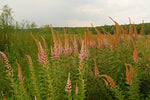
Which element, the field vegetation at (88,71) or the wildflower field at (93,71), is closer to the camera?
the field vegetation at (88,71)

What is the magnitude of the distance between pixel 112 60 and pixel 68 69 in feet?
3.43

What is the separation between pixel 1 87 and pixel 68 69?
2318 millimetres

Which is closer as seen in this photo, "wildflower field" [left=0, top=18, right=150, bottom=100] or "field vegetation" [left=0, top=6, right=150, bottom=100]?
"field vegetation" [left=0, top=6, right=150, bottom=100]

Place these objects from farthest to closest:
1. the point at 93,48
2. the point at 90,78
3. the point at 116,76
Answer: the point at 93,48 < the point at 116,76 < the point at 90,78

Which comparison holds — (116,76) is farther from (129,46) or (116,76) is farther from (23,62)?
(23,62)

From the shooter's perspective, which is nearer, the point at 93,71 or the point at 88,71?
the point at 88,71

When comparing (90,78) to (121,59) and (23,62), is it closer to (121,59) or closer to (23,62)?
(121,59)

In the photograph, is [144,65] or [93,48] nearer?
[144,65]

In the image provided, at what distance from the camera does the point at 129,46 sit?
383 centimetres

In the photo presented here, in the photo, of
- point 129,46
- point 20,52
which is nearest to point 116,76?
point 129,46

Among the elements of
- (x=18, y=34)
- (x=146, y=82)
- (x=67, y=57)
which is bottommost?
(x=146, y=82)

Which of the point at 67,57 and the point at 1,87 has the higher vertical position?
the point at 67,57

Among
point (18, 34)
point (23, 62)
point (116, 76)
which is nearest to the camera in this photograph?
point (116, 76)

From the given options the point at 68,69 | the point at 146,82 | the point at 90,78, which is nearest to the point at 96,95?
the point at 90,78
